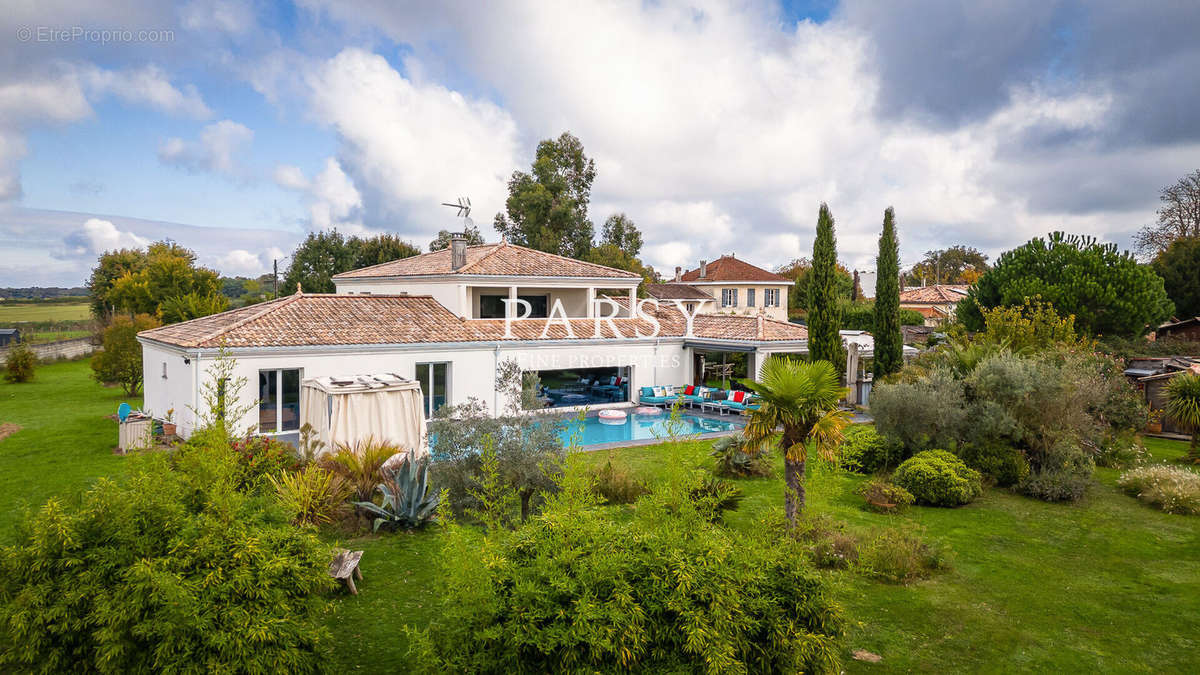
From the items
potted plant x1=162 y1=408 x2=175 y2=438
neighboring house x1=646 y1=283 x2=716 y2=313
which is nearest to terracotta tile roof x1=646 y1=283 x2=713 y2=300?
neighboring house x1=646 y1=283 x2=716 y2=313

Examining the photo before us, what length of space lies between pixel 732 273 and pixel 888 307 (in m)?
34.9

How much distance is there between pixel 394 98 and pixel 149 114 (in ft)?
26.2

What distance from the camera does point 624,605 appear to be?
15.9 feet

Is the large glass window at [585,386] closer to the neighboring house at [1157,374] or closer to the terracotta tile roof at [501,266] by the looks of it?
the terracotta tile roof at [501,266]

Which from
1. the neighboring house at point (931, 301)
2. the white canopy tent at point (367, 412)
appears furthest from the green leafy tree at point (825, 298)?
the neighboring house at point (931, 301)

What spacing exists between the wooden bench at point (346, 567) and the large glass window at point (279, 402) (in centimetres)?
1107

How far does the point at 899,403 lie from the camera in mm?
15195

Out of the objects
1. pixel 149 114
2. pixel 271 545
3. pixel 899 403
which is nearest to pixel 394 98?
pixel 149 114

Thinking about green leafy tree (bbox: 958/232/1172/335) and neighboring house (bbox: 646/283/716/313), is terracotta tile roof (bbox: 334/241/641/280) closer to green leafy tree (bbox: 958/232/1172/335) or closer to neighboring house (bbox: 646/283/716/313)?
green leafy tree (bbox: 958/232/1172/335)

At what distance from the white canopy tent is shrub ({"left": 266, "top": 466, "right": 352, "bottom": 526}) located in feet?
6.51

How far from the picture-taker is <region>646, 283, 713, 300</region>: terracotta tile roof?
2148 inches

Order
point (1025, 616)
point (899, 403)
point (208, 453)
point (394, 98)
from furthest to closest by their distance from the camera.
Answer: point (394, 98) < point (899, 403) < point (1025, 616) < point (208, 453)

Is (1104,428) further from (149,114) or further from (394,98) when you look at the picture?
(149,114)

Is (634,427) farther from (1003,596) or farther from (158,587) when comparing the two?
(158,587)
